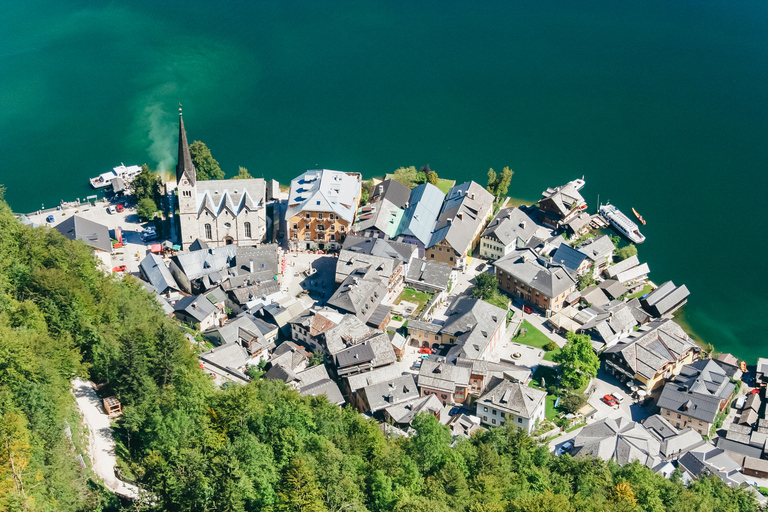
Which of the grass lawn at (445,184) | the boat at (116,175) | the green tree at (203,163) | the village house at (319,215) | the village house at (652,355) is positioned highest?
the grass lawn at (445,184)

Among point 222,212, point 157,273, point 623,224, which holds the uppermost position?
point 623,224

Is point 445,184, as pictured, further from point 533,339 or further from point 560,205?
point 533,339

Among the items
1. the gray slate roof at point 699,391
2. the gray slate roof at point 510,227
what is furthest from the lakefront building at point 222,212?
the gray slate roof at point 699,391

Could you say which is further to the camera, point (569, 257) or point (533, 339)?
point (569, 257)

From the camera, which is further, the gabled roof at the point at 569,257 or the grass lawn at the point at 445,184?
the grass lawn at the point at 445,184

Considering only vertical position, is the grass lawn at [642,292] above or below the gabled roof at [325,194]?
below

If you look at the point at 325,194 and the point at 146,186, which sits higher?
the point at 325,194

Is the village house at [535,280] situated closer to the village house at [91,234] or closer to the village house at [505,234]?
the village house at [505,234]

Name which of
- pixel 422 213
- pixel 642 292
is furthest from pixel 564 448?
pixel 422 213

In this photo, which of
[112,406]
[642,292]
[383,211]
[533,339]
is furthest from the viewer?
[383,211]
